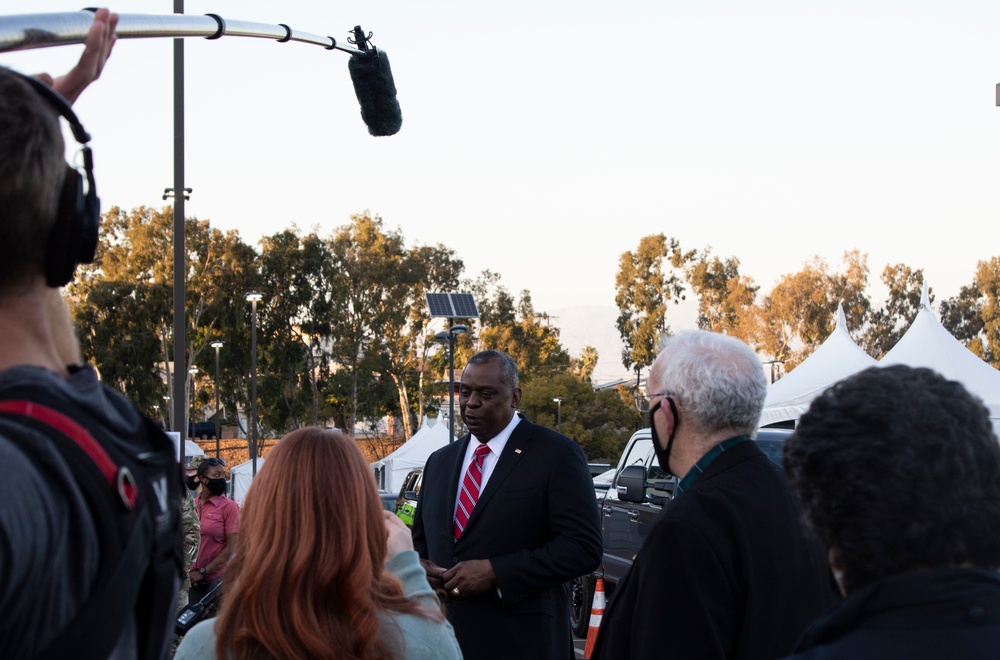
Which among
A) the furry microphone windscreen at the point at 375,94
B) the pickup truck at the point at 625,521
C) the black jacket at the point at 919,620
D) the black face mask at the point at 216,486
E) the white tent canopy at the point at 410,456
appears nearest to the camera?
the black jacket at the point at 919,620

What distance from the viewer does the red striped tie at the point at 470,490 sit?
5125 millimetres

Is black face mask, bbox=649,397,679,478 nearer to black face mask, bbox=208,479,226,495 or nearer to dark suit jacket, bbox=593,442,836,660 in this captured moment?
dark suit jacket, bbox=593,442,836,660

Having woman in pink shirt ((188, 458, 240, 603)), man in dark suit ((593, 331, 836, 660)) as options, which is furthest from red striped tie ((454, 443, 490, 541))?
woman in pink shirt ((188, 458, 240, 603))

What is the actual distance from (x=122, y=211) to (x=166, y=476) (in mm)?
46020

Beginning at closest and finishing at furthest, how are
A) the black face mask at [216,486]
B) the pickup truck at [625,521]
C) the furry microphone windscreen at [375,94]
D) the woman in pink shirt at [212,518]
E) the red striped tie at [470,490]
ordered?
the red striped tie at [470,490]
the furry microphone windscreen at [375,94]
the woman in pink shirt at [212,518]
the black face mask at [216,486]
the pickup truck at [625,521]

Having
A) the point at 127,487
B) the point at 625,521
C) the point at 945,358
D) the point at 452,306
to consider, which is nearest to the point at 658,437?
the point at 127,487

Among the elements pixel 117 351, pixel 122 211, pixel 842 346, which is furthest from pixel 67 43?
pixel 122 211

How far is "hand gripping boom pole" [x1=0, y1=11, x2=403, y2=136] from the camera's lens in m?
2.73

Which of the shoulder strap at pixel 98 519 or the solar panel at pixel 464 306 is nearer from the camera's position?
the shoulder strap at pixel 98 519

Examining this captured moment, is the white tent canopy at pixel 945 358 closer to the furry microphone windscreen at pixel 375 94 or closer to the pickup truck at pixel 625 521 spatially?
the pickup truck at pixel 625 521

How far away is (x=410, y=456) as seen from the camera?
35.7 m

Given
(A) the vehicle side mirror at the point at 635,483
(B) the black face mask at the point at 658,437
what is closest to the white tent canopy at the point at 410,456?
(A) the vehicle side mirror at the point at 635,483

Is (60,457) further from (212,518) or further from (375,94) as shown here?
(212,518)

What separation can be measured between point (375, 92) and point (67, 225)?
18.4 feet
